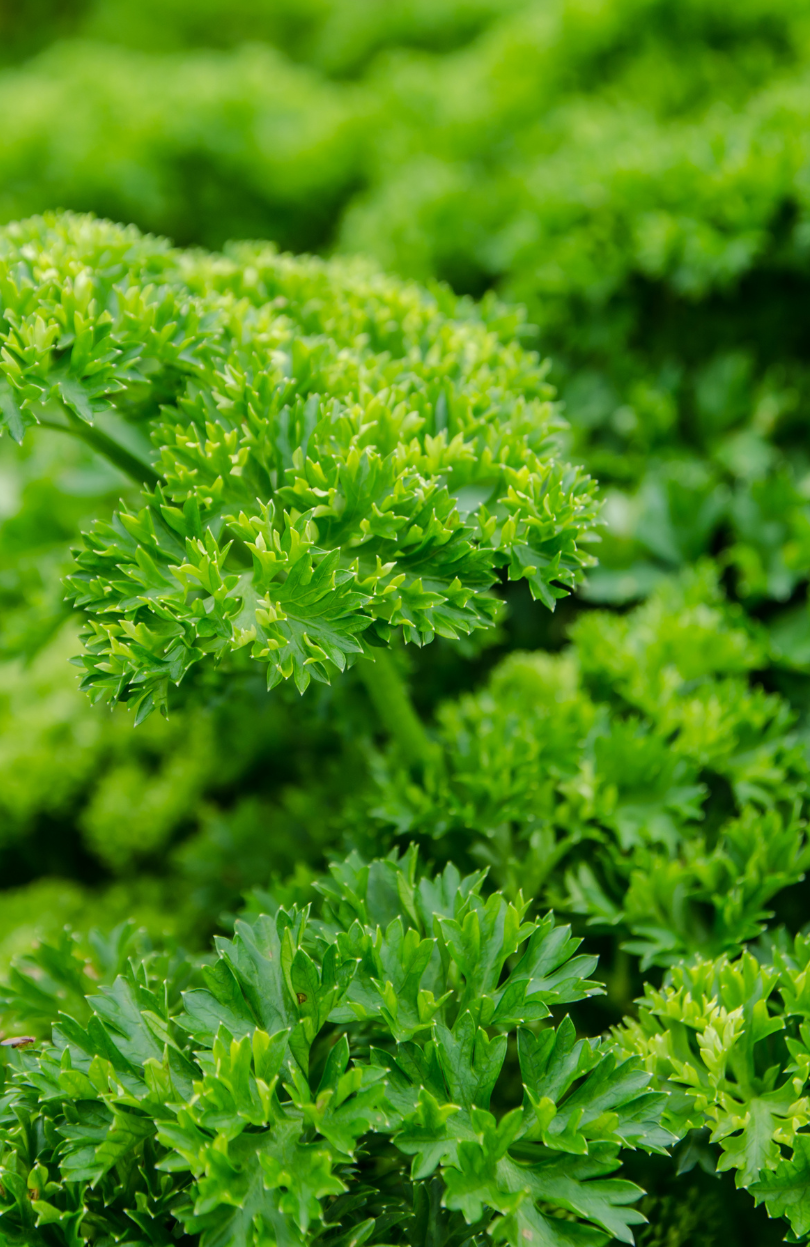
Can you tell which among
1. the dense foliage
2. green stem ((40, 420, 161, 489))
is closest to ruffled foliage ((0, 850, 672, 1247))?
the dense foliage

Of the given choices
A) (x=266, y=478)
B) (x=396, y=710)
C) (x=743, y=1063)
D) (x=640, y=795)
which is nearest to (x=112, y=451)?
(x=266, y=478)

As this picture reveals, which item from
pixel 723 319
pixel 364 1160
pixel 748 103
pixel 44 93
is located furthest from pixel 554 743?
pixel 44 93

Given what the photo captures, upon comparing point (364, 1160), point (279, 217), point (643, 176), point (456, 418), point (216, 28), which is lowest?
point (364, 1160)

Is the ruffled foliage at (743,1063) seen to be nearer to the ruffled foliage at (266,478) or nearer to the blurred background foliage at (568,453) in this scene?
the blurred background foliage at (568,453)

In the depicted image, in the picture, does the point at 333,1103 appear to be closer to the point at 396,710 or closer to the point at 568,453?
the point at 396,710

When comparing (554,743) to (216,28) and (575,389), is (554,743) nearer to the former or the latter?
(575,389)
